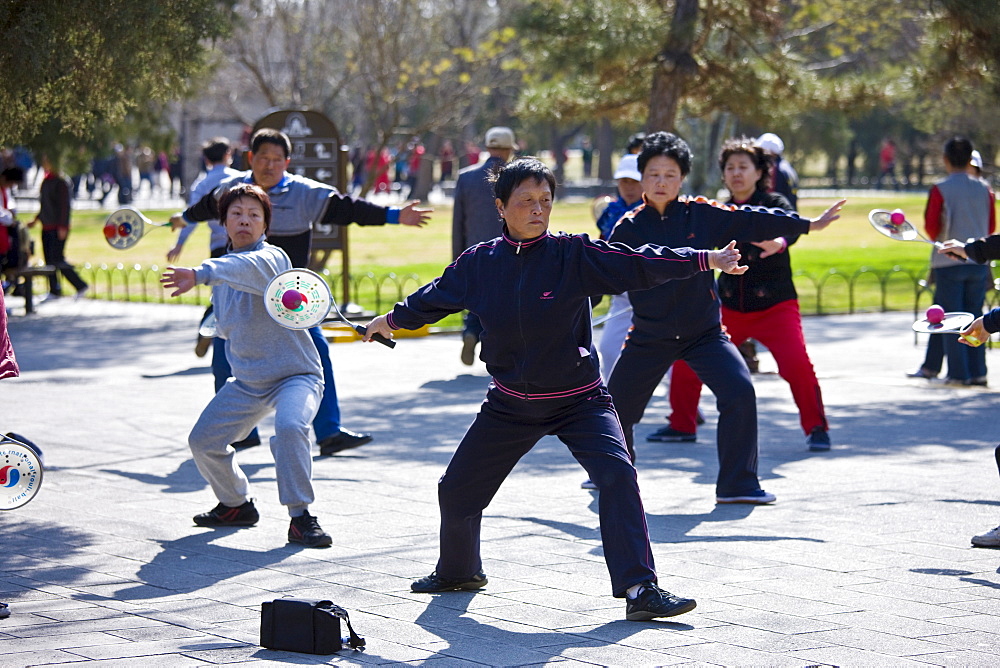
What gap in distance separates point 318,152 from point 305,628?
10914 millimetres

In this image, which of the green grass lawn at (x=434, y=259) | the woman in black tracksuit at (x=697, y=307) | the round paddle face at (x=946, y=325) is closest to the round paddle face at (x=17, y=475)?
the woman in black tracksuit at (x=697, y=307)

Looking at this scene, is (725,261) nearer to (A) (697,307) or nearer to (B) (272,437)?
(A) (697,307)

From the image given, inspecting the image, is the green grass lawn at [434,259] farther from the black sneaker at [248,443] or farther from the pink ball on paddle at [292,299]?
the pink ball on paddle at [292,299]

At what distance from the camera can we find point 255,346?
255 inches

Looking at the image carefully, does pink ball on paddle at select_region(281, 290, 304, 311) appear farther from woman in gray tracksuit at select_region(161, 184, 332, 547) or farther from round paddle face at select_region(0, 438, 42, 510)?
round paddle face at select_region(0, 438, 42, 510)

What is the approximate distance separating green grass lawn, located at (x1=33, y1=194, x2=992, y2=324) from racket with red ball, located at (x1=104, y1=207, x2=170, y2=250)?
20.9 ft

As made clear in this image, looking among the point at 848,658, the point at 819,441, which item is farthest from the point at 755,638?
the point at 819,441

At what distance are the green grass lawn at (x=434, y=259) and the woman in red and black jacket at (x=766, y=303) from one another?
639 centimetres

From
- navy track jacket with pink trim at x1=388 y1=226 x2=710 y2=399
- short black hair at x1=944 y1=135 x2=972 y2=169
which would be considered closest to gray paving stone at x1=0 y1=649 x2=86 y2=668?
navy track jacket with pink trim at x1=388 y1=226 x2=710 y2=399

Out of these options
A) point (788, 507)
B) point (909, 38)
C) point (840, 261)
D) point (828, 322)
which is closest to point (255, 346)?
point (788, 507)

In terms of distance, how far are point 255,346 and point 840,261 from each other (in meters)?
17.7

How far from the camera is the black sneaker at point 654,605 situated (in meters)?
4.97

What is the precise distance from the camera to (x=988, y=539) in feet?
19.8

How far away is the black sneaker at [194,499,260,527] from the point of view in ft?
21.8
